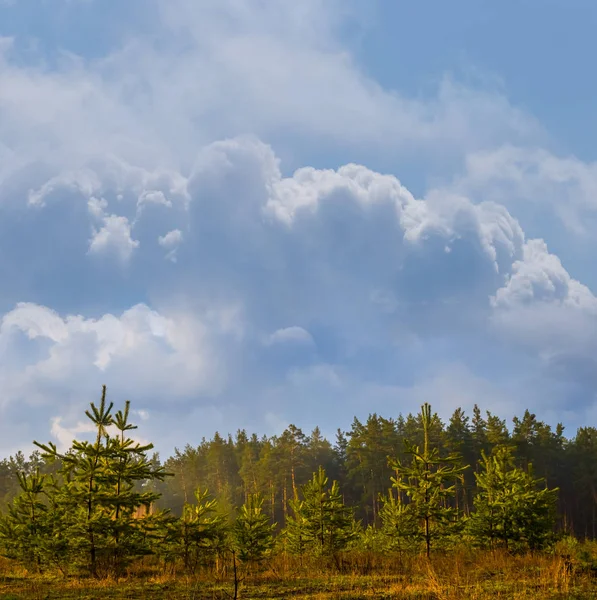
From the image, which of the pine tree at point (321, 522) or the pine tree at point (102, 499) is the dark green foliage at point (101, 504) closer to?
the pine tree at point (102, 499)

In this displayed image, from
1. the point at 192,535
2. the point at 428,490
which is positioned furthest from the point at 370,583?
the point at 192,535

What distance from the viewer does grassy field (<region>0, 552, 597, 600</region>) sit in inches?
508

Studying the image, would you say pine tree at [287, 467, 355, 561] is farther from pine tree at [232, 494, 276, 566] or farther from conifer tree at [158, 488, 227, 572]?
conifer tree at [158, 488, 227, 572]

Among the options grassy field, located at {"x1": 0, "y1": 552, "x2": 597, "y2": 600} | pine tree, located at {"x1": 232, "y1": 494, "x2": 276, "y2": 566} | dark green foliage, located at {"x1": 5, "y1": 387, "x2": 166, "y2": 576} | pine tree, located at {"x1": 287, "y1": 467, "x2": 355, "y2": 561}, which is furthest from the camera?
pine tree, located at {"x1": 287, "y1": 467, "x2": 355, "y2": 561}

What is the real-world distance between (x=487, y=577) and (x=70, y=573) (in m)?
13.3

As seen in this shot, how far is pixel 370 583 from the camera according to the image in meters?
15.1

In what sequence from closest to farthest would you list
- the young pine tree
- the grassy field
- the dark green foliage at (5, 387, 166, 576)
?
the grassy field
the dark green foliage at (5, 387, 166, 576)
the young pine tree

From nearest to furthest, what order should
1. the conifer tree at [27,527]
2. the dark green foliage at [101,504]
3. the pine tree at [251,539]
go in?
1. the dark green foliage at [101,504]
2. the conifer tree at [27,527]
3. the pine tree at [251,539]

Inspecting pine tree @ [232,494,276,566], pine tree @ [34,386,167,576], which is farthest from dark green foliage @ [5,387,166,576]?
pine tree @ [232,494,276,566]

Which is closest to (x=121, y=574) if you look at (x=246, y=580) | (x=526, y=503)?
(x=246, y=580)

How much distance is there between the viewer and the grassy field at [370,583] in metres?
12.9

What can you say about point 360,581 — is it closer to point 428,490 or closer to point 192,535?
point 428,490

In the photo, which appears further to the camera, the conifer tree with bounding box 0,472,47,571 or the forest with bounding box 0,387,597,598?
the conifer tree with bounding box 0,472,47,571

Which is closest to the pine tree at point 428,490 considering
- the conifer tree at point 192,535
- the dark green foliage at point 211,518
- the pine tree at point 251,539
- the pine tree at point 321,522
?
the dark green foliage at point 211,518
